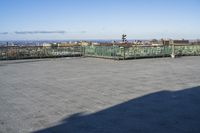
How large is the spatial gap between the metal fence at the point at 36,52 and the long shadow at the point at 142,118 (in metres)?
17.5

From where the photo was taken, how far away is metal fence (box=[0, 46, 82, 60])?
23.0m

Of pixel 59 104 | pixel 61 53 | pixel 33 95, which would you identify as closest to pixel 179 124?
pixel 59 104

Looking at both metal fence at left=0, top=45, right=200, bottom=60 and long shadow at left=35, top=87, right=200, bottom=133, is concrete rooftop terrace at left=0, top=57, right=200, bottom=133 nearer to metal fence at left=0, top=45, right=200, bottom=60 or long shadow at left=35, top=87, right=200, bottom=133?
long shadow at left=35, top=87, right=200, bottom=133

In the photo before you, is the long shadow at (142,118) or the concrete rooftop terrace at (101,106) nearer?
the long shadow at (142,118)

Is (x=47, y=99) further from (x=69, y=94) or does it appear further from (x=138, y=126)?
(x=138, y=126)

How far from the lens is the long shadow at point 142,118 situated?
16.7 ft

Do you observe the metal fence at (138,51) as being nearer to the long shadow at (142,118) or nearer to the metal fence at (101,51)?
the metal fence at (101,51)

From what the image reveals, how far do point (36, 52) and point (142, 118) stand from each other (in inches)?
770

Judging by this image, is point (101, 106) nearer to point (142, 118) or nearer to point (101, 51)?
point (142, 118)

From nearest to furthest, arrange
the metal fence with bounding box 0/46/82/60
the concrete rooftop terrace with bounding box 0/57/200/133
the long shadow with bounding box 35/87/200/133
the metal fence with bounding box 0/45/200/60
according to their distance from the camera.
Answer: the long shadow with bounding box 35/87/200/133
the concrete rooftop terrace with bounding box 0/57/200/133
the metal fence with bounding box 0/45/200/60
the metal fence with bounding box 0/46/82/60

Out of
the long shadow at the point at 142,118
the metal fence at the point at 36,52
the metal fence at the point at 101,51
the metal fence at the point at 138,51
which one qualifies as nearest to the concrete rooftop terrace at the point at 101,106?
the long shadow at the point at 142,118

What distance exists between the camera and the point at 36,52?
24.3m

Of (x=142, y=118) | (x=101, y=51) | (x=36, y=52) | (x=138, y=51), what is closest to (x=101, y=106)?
(x=142, y=118)

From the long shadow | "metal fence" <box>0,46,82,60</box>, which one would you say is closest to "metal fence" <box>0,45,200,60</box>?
"metal fence" <box>0,46,82,60</box>
